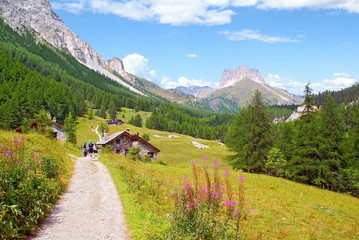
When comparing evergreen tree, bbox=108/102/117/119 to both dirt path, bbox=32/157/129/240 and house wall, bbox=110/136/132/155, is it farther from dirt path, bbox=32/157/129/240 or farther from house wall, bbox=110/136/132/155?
dirt path, bbox=32/157/129/240

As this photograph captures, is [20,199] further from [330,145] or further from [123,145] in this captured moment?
[123,145]

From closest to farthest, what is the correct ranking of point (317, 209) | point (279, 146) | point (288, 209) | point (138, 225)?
point (138, 225)
point (288, 209)
point (317, 209)
point (279, 146)

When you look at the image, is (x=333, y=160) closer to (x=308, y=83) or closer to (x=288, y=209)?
(x=308, y=83)

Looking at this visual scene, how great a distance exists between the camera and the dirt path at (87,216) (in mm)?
8789

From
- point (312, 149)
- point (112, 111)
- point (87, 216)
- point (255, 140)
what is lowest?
point (87, 216)

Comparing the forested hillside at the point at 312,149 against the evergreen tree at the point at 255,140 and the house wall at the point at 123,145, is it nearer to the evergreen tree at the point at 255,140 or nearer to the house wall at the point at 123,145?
the evergreen tree at the point at 255,140

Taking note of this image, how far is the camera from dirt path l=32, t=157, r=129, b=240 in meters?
8.79

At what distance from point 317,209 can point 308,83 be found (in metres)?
30.1

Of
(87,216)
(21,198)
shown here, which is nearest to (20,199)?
(21,198)

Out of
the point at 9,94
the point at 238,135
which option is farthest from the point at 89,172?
the point at 9,94

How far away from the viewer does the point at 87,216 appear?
10.4m

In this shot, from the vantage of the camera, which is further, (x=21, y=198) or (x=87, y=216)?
(x=87, y=216)

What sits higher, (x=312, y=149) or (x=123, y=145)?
(x=312, y=149)

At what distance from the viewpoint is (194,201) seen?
803 cm
